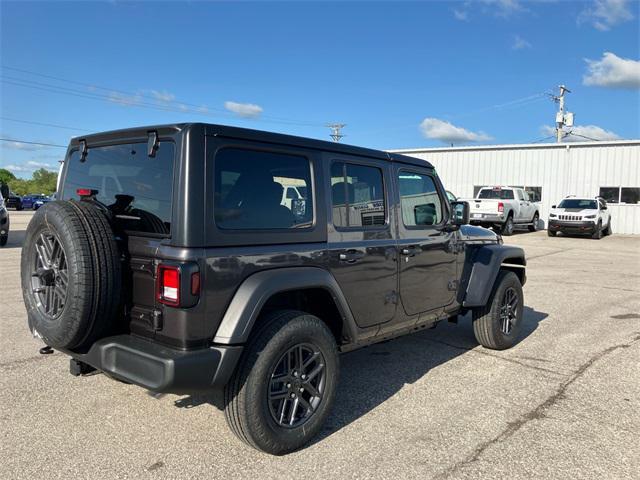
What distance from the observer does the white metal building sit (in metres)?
23.9

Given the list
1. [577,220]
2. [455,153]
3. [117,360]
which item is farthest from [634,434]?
[455,153]

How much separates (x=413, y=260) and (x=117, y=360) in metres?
2.34

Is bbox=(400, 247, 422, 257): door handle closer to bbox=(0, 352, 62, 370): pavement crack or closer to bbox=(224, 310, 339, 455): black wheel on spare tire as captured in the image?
bbox=(224, 310, 339, 455): black wheel on spare tire

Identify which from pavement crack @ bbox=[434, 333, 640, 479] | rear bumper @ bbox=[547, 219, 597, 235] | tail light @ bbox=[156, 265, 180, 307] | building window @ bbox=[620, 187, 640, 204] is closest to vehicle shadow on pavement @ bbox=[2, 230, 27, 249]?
tail light @ bbox=[156, 265, 180, 307]

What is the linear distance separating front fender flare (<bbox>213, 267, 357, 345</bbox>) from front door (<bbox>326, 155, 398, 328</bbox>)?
322 mm

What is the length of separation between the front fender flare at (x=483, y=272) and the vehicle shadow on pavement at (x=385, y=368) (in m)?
0.66

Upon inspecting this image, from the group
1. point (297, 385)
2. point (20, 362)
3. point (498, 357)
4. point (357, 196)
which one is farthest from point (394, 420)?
point (20, 362)

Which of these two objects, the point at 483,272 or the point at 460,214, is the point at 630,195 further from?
the point at 460,214

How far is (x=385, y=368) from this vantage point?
15.3 ft

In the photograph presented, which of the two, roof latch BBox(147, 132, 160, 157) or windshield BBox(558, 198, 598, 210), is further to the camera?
windshield BBox(558, 198, 598, 210)

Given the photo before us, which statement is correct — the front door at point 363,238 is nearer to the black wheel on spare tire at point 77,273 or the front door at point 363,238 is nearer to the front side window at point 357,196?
the front side window at point 357,196

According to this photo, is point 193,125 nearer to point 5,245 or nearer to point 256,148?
point 256,148

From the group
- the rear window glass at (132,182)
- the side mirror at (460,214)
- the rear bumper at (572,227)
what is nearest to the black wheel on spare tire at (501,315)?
the side mirror at (460,214)

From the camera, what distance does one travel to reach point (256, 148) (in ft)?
10.0
